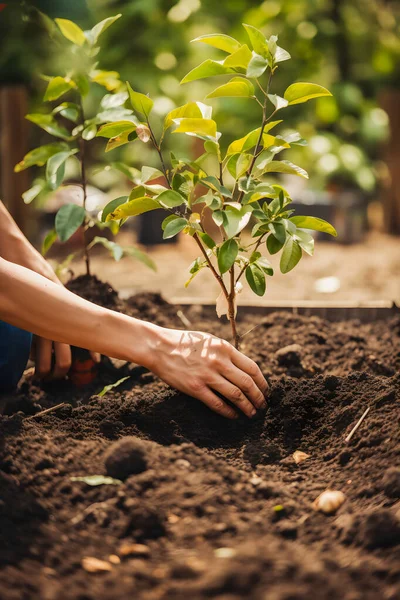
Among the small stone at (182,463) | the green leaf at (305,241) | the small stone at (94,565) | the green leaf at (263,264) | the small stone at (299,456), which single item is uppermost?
the green leaf at (305,241)

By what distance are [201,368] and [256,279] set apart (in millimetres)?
284

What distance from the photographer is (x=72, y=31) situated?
2193 mm

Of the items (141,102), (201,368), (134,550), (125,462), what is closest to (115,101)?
(141,102)

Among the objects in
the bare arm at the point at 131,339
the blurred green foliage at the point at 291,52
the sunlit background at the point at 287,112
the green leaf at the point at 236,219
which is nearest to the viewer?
the green leaf at the point at 236,219

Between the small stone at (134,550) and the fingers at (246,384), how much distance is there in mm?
622

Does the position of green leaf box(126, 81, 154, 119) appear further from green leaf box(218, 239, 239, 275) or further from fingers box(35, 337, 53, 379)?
fingers box(35, 337, 53, 379)

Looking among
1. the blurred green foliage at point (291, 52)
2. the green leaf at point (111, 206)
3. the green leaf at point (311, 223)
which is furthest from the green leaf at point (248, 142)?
the blurred green foliage at point (291, 52)

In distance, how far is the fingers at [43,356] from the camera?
7.06 feet

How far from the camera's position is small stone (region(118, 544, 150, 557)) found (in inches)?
45.5

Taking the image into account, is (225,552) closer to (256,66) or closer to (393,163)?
(256,66)

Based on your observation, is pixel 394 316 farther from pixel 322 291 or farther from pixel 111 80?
pixel 111 80

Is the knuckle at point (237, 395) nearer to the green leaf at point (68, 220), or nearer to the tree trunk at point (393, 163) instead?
the green leaf at point (68, 220)

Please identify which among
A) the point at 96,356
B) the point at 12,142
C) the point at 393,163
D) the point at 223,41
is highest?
the point at 223,41

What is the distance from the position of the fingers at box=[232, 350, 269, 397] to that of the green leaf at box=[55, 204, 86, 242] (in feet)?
2.12
